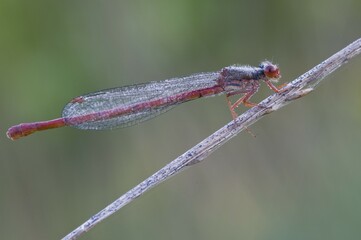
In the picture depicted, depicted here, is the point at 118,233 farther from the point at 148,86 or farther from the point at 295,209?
the point at 148,86

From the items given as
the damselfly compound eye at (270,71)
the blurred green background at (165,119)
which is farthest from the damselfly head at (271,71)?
the blurred green background at (165,119)

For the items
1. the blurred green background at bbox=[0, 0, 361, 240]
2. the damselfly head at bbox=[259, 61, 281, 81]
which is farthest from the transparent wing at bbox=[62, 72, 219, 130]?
the blurred green background at bbox=[0, 0, 361, 240]

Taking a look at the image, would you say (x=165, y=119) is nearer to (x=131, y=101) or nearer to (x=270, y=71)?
(x=131, y=101)

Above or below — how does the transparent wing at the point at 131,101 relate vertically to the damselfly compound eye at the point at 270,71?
above

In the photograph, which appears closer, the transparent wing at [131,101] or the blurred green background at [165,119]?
the transparent wing at [131,101]

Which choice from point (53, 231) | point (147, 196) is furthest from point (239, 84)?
point (53, 231)

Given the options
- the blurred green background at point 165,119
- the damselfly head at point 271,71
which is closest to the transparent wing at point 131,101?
the damselfly head at point 271,71

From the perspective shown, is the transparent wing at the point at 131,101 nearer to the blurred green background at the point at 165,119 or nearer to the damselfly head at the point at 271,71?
the damselfly head at the point at 271,71
